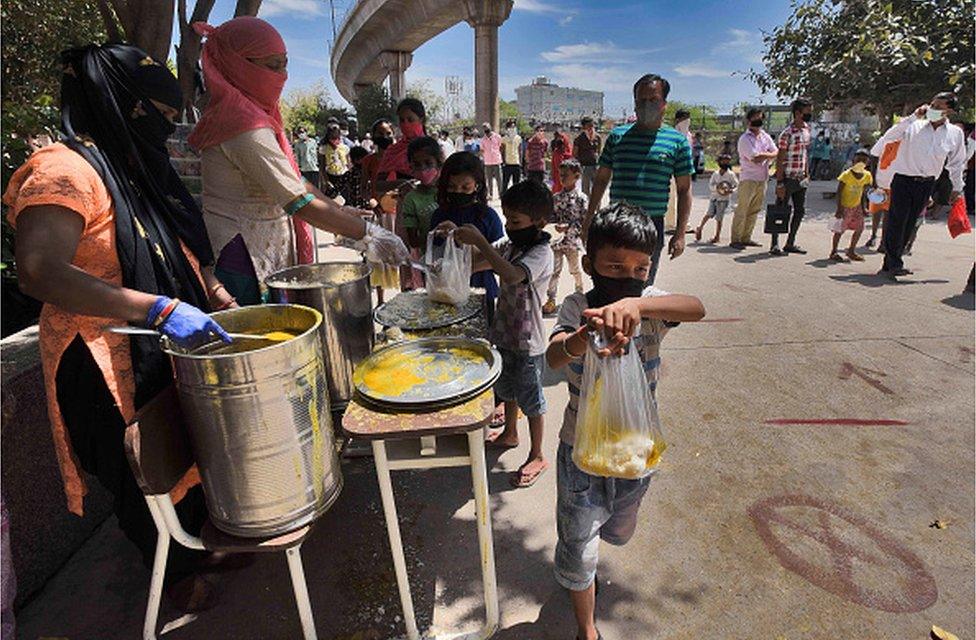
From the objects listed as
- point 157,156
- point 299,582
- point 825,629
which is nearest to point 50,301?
point 157,156

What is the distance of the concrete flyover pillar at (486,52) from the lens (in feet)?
56.0

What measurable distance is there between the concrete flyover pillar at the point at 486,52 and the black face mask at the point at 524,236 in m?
15.6

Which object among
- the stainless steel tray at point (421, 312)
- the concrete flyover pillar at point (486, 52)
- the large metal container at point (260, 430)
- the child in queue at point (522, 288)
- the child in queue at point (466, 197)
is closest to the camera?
the large metal container at point (260, 430)

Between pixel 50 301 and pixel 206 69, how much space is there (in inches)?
44.0

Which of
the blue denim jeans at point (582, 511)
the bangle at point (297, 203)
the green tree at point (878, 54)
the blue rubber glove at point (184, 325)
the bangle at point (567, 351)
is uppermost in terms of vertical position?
the green tree at point (878, 54)

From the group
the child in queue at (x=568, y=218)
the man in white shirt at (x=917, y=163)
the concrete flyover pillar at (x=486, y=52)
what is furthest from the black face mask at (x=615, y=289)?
the concrete flyover pillar at (x=486, y=52)

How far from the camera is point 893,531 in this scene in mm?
Answer: 2299

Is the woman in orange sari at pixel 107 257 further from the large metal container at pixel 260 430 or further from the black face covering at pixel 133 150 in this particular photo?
the large metal container at pixel 260 430

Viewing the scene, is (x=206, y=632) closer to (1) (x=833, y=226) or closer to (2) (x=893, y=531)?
(2) (x=893, y=531)

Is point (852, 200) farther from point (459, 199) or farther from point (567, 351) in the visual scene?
point (567, 351)

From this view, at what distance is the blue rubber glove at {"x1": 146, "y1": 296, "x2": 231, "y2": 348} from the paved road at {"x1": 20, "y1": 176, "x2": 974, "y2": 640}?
1151 millimetres

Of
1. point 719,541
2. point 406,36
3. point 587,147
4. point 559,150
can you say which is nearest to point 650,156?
point 719,541

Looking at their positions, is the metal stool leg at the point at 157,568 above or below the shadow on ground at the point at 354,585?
above

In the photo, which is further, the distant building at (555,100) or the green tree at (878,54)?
the distant building at (555,100)
